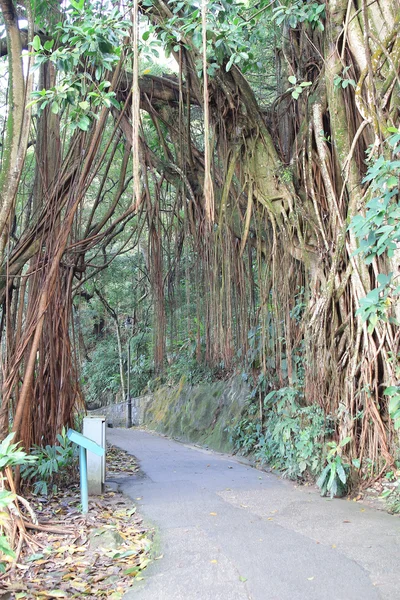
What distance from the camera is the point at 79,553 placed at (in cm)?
301

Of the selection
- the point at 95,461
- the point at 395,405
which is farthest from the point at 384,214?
Result: the point at 95,461

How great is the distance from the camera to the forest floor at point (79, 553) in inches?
99.1

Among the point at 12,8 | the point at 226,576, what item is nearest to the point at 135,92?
the point at 12,8

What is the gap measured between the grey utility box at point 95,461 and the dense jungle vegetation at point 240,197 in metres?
0.21

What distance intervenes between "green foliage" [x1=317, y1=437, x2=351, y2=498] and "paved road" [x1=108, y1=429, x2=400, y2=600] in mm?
119

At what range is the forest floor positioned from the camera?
99.1 inches

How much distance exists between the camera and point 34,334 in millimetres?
3832

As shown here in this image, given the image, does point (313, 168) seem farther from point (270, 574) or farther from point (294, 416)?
point (270, 574)

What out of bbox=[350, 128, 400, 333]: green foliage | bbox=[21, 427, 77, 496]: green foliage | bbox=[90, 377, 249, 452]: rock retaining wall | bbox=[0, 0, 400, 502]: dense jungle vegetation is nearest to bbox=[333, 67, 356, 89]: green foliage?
bbox=[0, 0, 400, 502]: dense jungle vegetation

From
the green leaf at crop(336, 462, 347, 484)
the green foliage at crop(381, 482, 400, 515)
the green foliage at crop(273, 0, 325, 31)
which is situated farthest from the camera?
the green foliage at crop(273, 0, 325, 31)

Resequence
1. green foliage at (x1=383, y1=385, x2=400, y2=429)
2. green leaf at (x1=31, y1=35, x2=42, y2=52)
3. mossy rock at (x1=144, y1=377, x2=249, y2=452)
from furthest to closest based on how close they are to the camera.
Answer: mossy rock at (x1=144, y1=377, x2=249, y2=452) → green leaf at (x1=31, y1=35, x2=42, y2=52) → green foliage at (x1=383, y1=385, x2=400, y2=429)

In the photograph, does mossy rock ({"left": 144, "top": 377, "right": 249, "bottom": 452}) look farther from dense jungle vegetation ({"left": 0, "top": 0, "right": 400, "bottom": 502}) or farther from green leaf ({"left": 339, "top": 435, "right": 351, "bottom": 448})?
green leaf ({"left": 339, "top": 435, "right": 351, "bottom": 448})

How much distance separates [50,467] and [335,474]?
7.12 feet

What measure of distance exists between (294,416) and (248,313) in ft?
3.62
